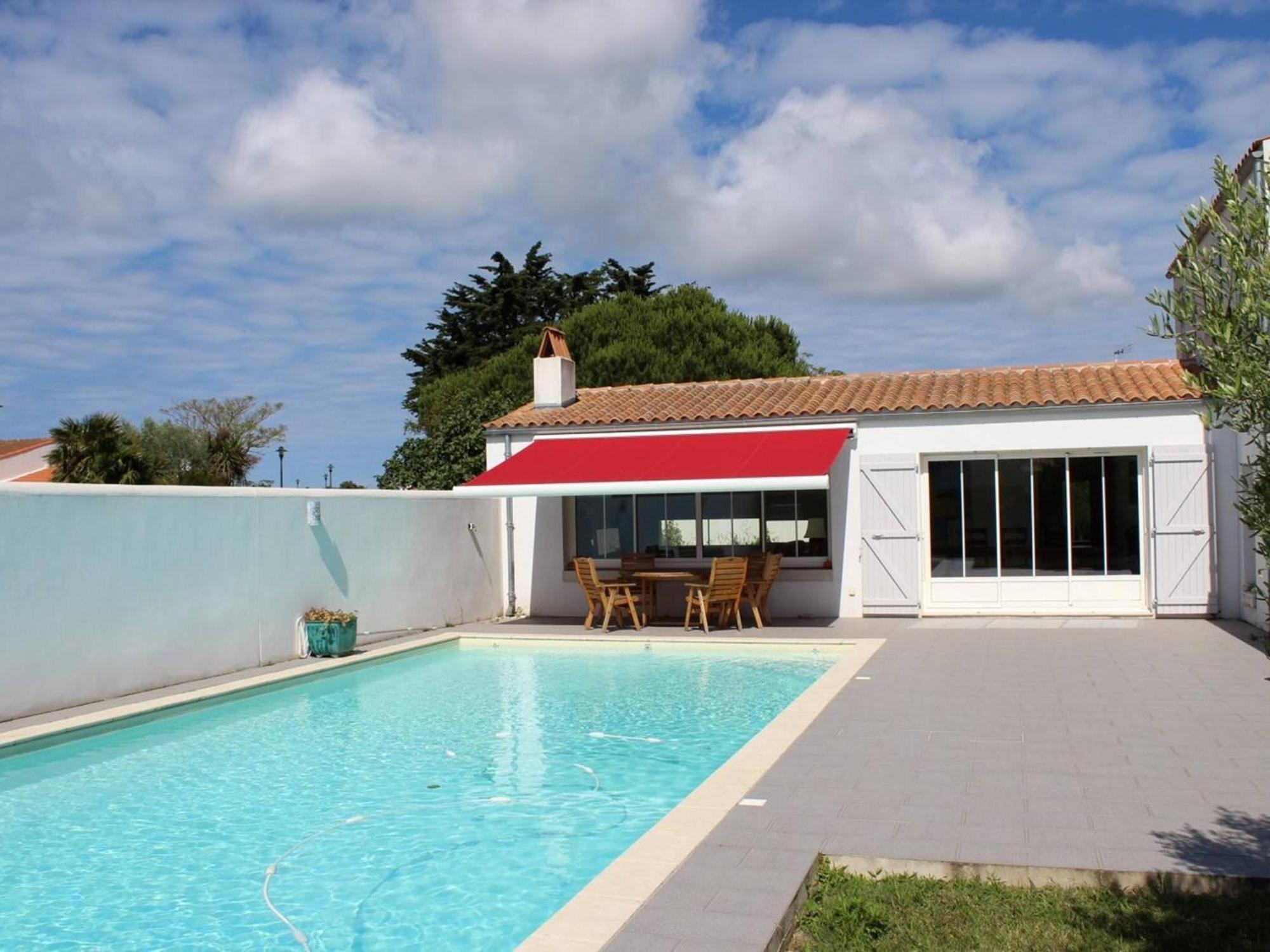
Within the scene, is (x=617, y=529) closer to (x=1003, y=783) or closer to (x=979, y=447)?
(x=979, y=447)

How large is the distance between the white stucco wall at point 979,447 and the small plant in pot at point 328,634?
628 centimetres

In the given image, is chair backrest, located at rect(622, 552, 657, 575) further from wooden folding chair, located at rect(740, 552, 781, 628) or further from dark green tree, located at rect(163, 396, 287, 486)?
dark green tree, located at rect(163, 396, 287, 486)

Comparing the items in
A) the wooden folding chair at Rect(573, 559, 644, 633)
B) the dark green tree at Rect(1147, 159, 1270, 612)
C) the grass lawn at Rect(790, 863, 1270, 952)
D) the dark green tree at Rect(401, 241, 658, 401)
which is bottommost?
the grass lawn at Rect(790, 863, 1270, 952)

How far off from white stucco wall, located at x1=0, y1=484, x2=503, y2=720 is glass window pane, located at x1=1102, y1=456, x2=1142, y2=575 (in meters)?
12.5

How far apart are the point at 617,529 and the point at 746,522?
109 inches

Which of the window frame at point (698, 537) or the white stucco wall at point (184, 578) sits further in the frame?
the window frame at point (698, 537)

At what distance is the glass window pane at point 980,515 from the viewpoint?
2064 centimetres

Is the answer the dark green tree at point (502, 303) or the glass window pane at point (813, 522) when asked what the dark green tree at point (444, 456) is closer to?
the glass window pane at point (813, 522)

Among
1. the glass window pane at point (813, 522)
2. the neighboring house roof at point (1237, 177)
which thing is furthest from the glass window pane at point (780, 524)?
the neighboring house roof at point (1237, 177)

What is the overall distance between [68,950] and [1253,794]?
821 cm

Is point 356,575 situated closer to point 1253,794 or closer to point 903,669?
point 903,669

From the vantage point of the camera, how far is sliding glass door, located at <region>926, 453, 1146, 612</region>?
2012 centimetres

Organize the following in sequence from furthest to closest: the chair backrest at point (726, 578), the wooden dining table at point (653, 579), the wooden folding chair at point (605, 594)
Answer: the wooden dining table at point (653, 579), the wooden folding chair at point (605, 594), the chair backrest at point (726, 578)

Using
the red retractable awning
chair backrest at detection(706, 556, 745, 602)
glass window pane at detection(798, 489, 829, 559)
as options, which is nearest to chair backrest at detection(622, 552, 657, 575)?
the red retractable awning
